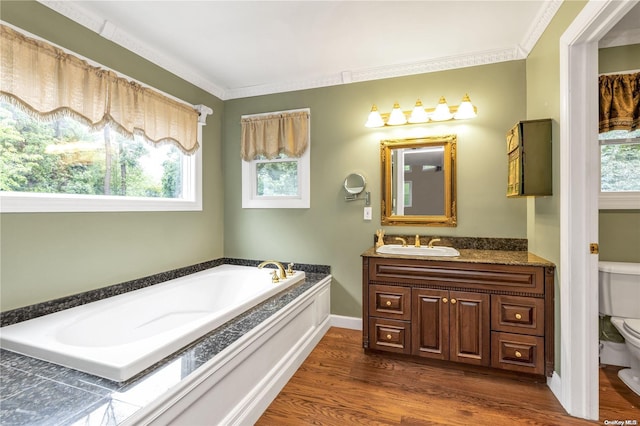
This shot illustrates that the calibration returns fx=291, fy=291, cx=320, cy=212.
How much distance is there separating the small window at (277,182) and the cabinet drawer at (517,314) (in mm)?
1807

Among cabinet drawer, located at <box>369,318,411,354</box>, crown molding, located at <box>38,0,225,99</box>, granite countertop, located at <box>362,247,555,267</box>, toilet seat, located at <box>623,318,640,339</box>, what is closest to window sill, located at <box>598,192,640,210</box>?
granite countertop, located at <box>362,247,555,267</box>

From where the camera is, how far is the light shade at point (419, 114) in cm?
248

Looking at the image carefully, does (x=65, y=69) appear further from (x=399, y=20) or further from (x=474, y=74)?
(x=474, y=74)

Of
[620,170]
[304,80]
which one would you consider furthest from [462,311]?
[304,80]

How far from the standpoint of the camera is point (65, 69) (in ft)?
5.99

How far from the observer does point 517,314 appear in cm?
193

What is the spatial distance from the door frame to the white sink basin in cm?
75

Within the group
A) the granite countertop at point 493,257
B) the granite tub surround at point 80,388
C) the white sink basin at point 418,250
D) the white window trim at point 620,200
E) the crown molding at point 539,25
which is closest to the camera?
the granite tub surround at point 80,388

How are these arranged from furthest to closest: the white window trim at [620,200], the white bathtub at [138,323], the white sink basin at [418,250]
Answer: the white sink basin at [418,250], the white window trim at [620,200], the white bathtub at [138,323]

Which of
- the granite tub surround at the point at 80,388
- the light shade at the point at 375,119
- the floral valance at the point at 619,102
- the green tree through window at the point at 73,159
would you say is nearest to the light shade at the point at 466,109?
the light shade at the point at 375,119

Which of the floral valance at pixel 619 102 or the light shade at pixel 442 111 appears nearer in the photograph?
the floral valance at pixel 619 102

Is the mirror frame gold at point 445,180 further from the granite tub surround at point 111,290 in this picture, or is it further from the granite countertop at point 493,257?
the granite tub surround at point 111,290

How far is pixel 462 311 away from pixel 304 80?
8.15 ft

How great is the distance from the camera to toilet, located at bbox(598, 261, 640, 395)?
6.16 feet
